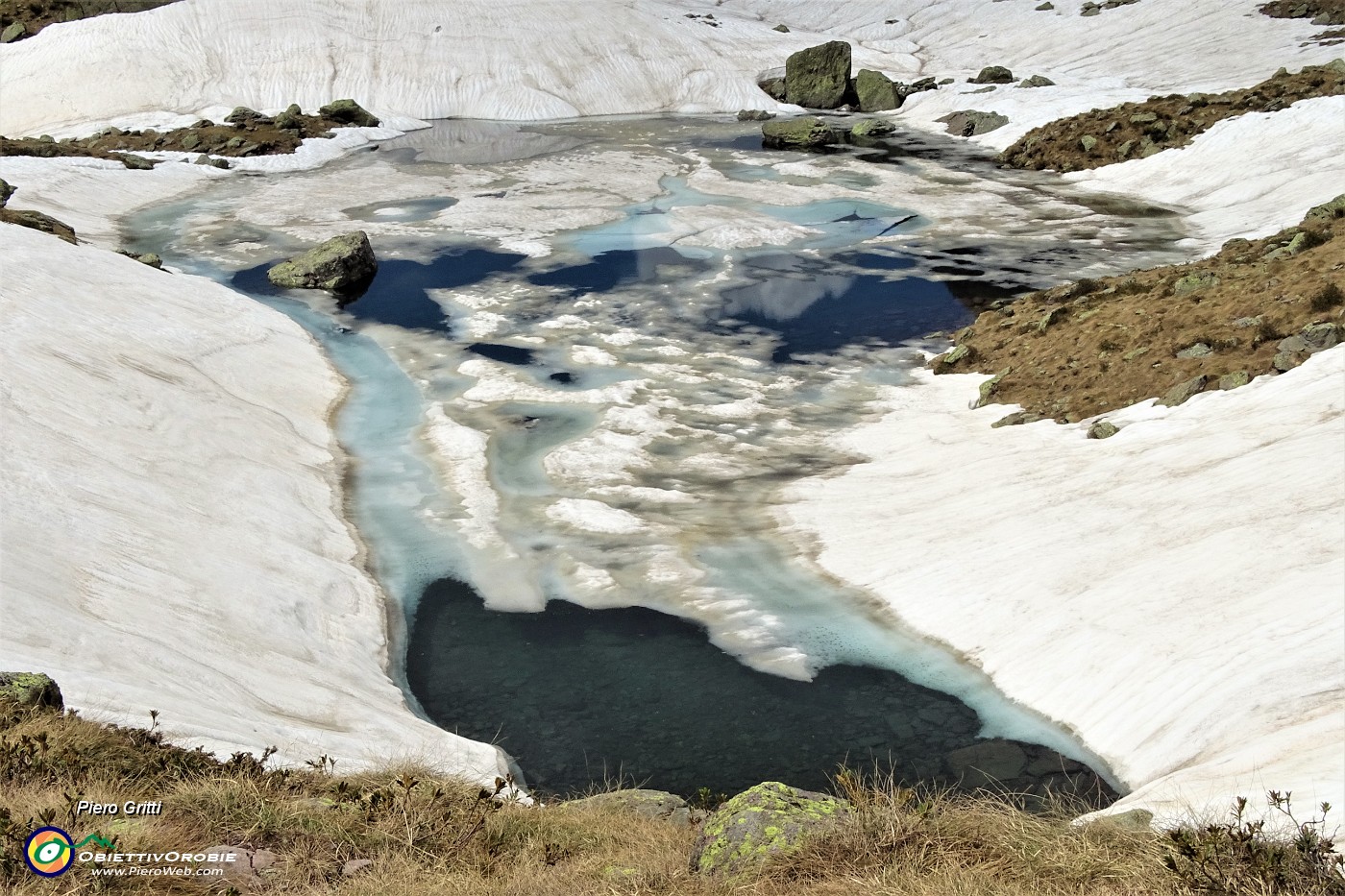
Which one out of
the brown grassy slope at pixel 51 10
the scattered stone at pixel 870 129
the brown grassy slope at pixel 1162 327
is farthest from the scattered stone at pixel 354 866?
the brown grassy slope at pixel 51 10

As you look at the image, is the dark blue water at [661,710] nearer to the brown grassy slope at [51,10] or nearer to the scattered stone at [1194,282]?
the scattered stone at [1194,282]

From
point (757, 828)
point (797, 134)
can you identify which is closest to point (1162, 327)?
point (757, 828)

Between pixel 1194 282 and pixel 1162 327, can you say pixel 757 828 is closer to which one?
pixel 1162 327

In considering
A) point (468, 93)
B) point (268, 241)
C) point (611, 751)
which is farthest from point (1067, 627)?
point (468, 93)

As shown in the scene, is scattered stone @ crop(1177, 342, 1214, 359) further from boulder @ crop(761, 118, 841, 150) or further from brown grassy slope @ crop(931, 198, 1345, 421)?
boulder @ crop(761, 118, 841, 150)

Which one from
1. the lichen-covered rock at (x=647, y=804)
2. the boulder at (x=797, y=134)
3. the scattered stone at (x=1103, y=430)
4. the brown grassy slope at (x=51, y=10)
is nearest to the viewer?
the lichen-covered rock at (x=647, y=804)
